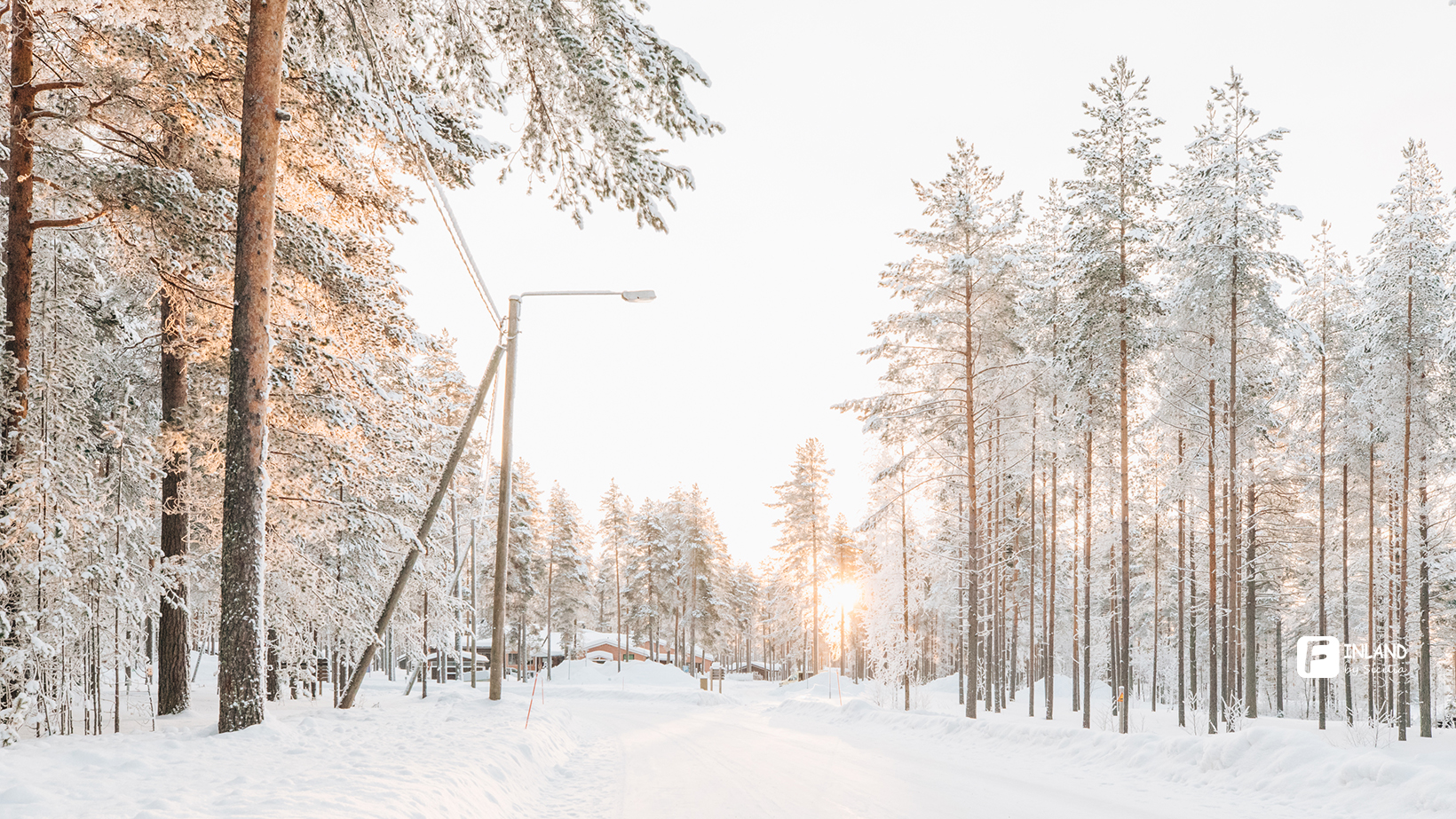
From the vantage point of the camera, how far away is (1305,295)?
24.5 metres

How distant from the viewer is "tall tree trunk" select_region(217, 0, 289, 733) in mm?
7184

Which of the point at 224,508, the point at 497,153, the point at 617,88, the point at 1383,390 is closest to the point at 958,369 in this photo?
the point at 1383,390

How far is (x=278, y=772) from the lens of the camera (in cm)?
603

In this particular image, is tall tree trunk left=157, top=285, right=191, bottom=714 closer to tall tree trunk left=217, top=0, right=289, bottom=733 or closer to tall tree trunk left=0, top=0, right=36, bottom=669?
tall tree trunk left=0, top=0, right=36, bottom=669

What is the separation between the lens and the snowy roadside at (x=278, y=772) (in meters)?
4.71

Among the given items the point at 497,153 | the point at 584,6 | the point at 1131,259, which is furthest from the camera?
the point at 1131,259

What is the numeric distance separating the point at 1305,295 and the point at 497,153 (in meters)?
26.2

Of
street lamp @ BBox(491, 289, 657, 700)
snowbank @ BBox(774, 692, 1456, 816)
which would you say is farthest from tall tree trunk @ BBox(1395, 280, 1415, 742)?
street lamp @ BBox(491, 289, 657, 700)

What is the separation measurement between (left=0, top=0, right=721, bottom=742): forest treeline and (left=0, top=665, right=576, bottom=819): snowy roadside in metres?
0.71

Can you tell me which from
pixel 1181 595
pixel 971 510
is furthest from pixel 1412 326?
pixel 971 510

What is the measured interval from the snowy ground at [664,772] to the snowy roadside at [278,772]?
0.02 metres

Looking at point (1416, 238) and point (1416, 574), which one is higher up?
point (1416, 238)

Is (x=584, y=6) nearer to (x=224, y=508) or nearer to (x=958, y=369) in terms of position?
(x=224, y=508)

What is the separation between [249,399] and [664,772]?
7.11m
